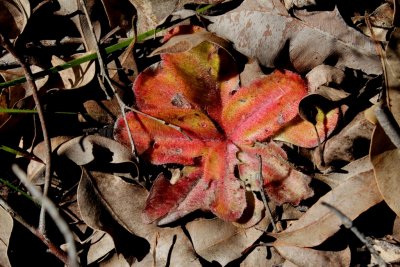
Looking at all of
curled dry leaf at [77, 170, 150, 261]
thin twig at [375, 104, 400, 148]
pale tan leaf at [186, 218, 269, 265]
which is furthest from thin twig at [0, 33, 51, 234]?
thin twig at [375, 104, 400, 148]

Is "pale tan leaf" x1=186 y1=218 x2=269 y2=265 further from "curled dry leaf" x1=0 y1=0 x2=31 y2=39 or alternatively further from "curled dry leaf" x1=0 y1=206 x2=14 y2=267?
"curled dry leaf" x1=0 y1=0 x2=31 y2=39

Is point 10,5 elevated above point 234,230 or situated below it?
above

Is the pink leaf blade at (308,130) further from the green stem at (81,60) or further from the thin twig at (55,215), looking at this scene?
the thin twig at (55,215)

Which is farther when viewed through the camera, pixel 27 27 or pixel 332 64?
pixel 27 27

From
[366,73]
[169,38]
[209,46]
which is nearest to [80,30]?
[169,38]

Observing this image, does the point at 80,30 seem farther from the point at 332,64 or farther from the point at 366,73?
the point at 366,73

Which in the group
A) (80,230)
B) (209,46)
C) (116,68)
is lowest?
(80,230)
